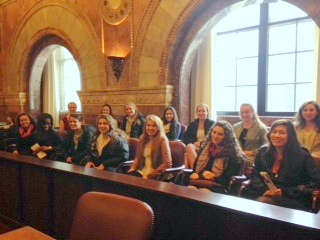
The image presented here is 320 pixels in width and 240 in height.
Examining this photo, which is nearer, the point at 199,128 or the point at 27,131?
the point at 199,128

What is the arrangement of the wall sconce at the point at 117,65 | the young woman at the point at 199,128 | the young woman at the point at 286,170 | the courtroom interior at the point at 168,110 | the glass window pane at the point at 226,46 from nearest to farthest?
the courtroom interior at the point at 168,110 < the young woman at the point at 286,170 < the young woman at the point at 199,128 < the wall sconce at the point at 117,65 < the glass window pane at the point at 226,46

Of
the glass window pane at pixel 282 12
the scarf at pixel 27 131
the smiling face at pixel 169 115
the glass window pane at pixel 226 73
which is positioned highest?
the glass window pane at pixel 282 12

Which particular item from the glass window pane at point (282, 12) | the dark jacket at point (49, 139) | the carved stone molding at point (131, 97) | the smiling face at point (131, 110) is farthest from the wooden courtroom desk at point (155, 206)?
the glass window pane at point (282, 12)

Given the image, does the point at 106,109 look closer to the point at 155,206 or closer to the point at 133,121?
the point at 133,121

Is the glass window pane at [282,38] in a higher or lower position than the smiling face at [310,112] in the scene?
higher

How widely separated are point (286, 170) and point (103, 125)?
213 cm

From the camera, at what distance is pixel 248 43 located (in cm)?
571

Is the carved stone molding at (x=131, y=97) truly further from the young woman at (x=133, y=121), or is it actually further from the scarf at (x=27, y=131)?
the scarf at (x=27, y=131)

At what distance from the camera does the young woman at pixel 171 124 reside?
470 centimetres

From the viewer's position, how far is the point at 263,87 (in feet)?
18.0

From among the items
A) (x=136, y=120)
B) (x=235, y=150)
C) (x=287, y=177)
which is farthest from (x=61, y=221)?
(x=136, y=120)

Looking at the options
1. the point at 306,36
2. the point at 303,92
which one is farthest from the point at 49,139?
the point at 306,36

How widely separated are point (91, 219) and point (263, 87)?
184 inches

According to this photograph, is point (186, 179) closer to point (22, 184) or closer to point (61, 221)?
point (61, 221)
